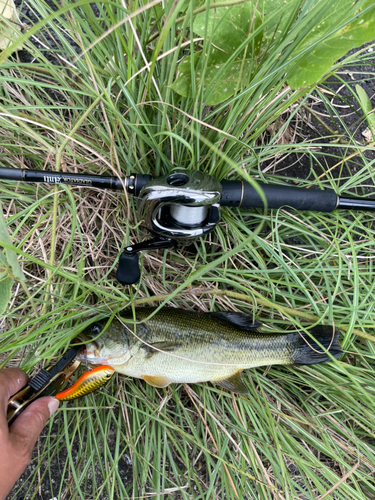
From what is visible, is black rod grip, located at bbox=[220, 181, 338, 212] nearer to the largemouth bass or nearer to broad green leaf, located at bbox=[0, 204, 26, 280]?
the largemouth bass

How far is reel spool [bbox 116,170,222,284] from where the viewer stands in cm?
142

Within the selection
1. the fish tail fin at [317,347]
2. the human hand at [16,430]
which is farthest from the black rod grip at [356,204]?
the human hand at [16,430]

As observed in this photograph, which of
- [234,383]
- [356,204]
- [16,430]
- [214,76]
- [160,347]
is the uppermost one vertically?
[214,76]

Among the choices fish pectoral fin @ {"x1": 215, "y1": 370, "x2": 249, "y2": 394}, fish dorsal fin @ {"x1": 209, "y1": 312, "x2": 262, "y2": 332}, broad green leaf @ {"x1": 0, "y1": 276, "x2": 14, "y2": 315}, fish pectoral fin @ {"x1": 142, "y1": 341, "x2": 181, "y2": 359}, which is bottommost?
fish pectoral fin @ {"x1": 215, "y1": 370, "x2": 249, "y2": 394}

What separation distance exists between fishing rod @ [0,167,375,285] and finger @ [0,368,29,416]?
31.6 inches

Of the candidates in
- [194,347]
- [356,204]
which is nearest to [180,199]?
[194,347]

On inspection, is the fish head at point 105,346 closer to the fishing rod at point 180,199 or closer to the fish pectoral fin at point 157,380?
the fish pectoral fin at point 157,380

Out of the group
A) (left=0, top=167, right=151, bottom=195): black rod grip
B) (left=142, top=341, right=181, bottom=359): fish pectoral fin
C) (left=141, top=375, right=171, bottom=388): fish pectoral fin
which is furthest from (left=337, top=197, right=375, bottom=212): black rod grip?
(left=141, top=375, right=171, bottom=388): fish pectoral fin

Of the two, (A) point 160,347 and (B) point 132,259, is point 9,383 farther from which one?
(B) point 132,259

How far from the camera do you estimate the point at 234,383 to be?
1946 mm

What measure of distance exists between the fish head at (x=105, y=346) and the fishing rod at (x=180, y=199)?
1.25 ft

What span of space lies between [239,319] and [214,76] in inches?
52.2

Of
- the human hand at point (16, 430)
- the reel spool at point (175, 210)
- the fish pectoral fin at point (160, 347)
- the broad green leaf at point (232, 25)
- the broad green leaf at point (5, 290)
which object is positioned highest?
the broad green leaf at point (232, 25)

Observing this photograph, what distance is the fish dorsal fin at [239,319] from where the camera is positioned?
1.99 m
